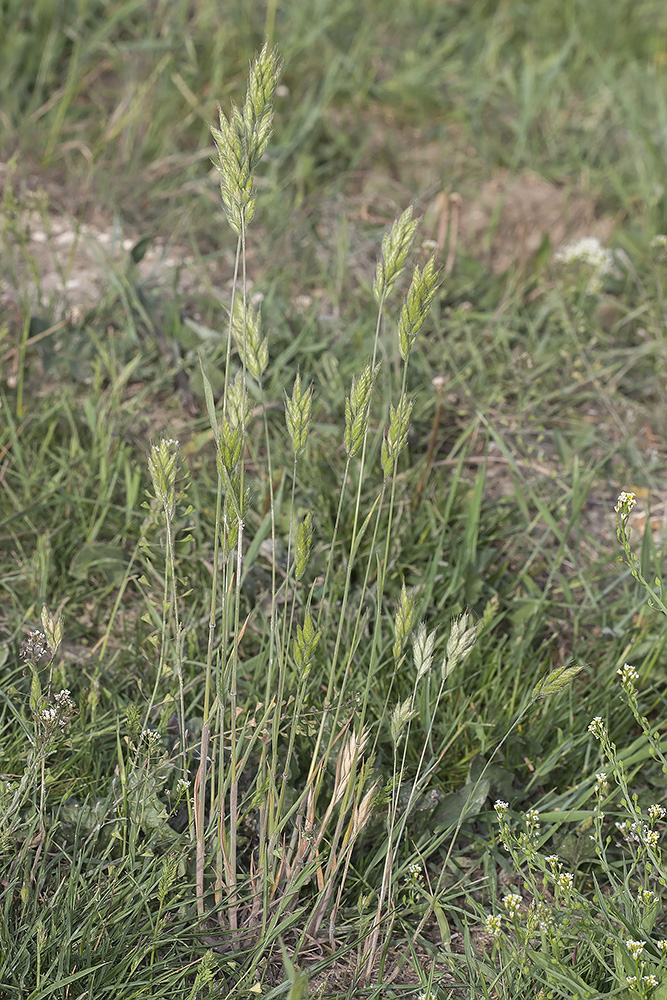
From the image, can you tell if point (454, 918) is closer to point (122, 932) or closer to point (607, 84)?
point (122, 932)

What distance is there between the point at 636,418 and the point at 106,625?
152 cm

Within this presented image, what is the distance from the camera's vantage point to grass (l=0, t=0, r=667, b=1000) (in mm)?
1516

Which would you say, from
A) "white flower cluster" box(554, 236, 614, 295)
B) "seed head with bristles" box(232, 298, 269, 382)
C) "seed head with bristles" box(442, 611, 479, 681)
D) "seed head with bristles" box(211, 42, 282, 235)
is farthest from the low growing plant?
"white flower cluster" box(554, 236, 614, 295)

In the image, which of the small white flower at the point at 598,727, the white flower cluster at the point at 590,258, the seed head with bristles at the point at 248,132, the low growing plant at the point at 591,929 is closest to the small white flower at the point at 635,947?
the low growing plant at the point at 591,929

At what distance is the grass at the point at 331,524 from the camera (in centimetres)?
152

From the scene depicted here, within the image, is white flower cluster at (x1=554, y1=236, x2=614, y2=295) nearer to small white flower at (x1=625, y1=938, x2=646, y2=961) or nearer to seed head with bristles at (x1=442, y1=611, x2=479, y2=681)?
seed head with bristles at (x1=442, y1=611, x2=479, y2=681)

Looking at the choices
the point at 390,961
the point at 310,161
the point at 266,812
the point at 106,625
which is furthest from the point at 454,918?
the point at 310,161

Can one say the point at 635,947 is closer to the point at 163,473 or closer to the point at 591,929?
the point at 591,929

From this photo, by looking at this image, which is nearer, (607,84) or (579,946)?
(579,946)

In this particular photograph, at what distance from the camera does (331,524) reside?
2301 mm

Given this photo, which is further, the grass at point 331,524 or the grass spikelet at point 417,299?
the grass at point 331,524

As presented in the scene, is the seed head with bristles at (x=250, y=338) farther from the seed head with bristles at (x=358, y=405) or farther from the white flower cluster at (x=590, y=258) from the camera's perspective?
the white flower cluster at (x=590, y=258)

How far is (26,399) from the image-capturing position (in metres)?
2.53

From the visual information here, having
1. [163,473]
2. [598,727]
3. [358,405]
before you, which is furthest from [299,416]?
[598,727]
